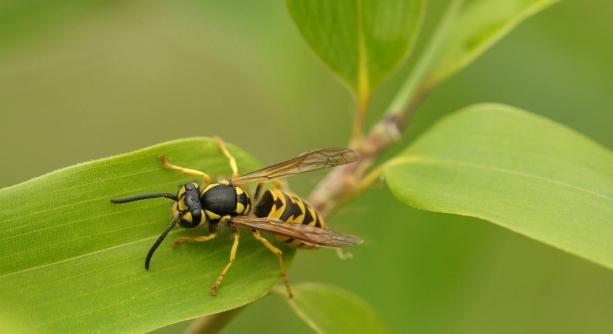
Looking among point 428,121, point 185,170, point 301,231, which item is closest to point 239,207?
point 301,231

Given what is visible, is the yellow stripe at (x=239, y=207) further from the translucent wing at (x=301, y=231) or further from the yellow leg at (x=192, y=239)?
the yellow leg at (x=192, y=239)

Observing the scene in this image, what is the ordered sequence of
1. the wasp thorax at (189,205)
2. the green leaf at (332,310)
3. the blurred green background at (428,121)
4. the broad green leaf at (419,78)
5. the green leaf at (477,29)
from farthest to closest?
the blurred green background at (428,121) → the broad green leaf at (419,78) → the green leaf at (477,29) → the green leaf at (332,310) → the wasp thorax at (189,205)

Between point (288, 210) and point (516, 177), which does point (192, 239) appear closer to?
point (288, 210)

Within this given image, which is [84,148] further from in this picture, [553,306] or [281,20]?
[553,306]

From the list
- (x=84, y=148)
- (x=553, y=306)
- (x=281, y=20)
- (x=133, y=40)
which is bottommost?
(x=553, y=306)

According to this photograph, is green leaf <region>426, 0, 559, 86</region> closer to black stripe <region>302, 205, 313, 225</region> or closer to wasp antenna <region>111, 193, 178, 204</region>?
black stripe <region>302, 205, 313, 225</region>

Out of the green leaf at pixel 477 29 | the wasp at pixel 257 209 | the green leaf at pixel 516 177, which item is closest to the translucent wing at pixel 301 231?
the wasp at pixel 257 209

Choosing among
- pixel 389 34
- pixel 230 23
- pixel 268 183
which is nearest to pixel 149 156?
pixel 268 183
